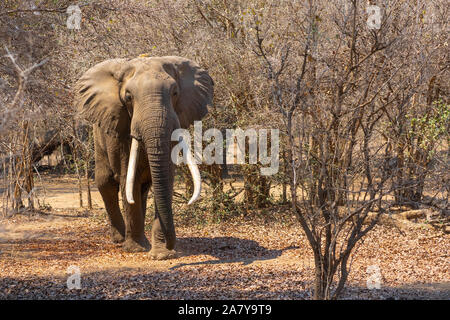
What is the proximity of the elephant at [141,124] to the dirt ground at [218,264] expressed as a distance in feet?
2.40

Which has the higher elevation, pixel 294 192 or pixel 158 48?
pixel 158 48

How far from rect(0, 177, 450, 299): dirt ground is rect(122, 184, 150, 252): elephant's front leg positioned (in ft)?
0.80

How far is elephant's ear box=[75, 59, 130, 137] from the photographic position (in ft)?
28.5

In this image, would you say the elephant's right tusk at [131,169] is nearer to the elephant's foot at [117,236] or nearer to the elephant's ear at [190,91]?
the elephant's ear at [190,91]

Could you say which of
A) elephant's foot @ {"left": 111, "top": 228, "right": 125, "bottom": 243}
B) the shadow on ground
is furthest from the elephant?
the shadow on ground

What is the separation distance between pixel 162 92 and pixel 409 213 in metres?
5.77

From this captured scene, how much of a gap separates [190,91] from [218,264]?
271cm

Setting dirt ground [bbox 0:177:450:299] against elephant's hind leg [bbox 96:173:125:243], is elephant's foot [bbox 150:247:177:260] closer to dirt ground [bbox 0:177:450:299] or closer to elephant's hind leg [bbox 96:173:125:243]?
dirt ground [bbox 0:177:450:299]

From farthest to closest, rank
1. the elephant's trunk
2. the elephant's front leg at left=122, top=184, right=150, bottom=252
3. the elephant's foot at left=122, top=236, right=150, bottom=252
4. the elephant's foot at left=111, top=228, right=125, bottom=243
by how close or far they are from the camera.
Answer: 1. the elephant's foot at left=111, top=228, right=125, bottom=243
2. the elephant's foot at left=122, top=236, right=150, bottom=252
3. the elephant's front leg at left=122, top=184, right=150, bottom=252
4. the elephant's trunk

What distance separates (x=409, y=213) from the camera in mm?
11188

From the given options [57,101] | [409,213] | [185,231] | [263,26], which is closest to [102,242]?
[185,231]
